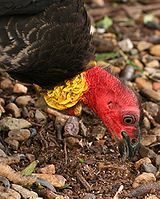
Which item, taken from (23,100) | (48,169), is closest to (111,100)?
(48,169)

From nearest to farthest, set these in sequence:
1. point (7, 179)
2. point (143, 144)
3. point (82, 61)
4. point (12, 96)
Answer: point (7, 179)
point (82, 61)
point (143, 144)
point (12, 96)

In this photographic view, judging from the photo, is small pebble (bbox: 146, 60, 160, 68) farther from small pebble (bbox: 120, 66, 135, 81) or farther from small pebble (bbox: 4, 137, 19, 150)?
small pebble (bbox: 4, 137, 19, 150)

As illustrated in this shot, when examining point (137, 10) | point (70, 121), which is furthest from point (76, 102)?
point (137, 10)

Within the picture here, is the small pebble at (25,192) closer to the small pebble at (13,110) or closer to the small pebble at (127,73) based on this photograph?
the small pebble at (13,110)

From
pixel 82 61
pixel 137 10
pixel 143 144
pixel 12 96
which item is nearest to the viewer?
pixel 82 61

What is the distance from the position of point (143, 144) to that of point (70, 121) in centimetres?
69

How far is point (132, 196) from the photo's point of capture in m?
5.41

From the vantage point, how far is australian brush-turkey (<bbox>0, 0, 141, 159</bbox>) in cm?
526

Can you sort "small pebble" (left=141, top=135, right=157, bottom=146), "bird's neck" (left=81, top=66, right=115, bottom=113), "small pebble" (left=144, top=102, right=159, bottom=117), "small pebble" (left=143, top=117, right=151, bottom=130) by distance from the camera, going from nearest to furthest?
"bird's neck" (left=81, top=66, right=115, bottom=113), "small pebble" (left=141, top=135, right=157, bottom=146), "small pebble" (left=143, top=117, right=151, bottom=130), "small pebble" (left=144, top=102, right=159, bottom=117)

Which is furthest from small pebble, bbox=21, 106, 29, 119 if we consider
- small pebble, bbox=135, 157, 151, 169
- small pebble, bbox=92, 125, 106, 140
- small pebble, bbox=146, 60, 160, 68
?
small pebble, bbox=146, 60, 160, 68

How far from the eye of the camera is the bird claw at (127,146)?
218 inches

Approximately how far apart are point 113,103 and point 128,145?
0.37 metres

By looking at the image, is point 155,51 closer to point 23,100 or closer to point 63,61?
point 23,100

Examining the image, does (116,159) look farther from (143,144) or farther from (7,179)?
(7,179)
